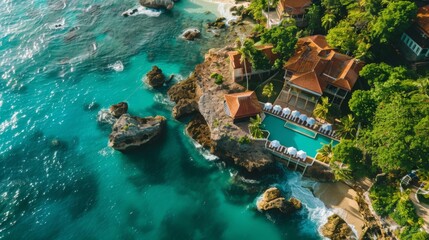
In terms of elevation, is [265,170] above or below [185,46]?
below

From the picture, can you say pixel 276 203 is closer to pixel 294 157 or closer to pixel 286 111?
pixel 294 157

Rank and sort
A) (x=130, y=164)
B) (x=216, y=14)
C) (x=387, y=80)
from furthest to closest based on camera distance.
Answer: (x=216, y=14)
(x=130, y=164)
(x=387, y=80)

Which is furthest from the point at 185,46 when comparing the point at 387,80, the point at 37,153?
the point at 387,80

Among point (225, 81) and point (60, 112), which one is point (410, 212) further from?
point (60, 112)

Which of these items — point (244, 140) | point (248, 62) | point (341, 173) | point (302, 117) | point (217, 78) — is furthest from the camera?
point (217, 78)

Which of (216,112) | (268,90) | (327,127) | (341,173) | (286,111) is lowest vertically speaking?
(216,112)

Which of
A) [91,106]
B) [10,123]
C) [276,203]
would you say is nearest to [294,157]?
[276,203]

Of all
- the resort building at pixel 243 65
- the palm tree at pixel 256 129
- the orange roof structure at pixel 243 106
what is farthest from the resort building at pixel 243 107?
the resort building at pixel 243 65
